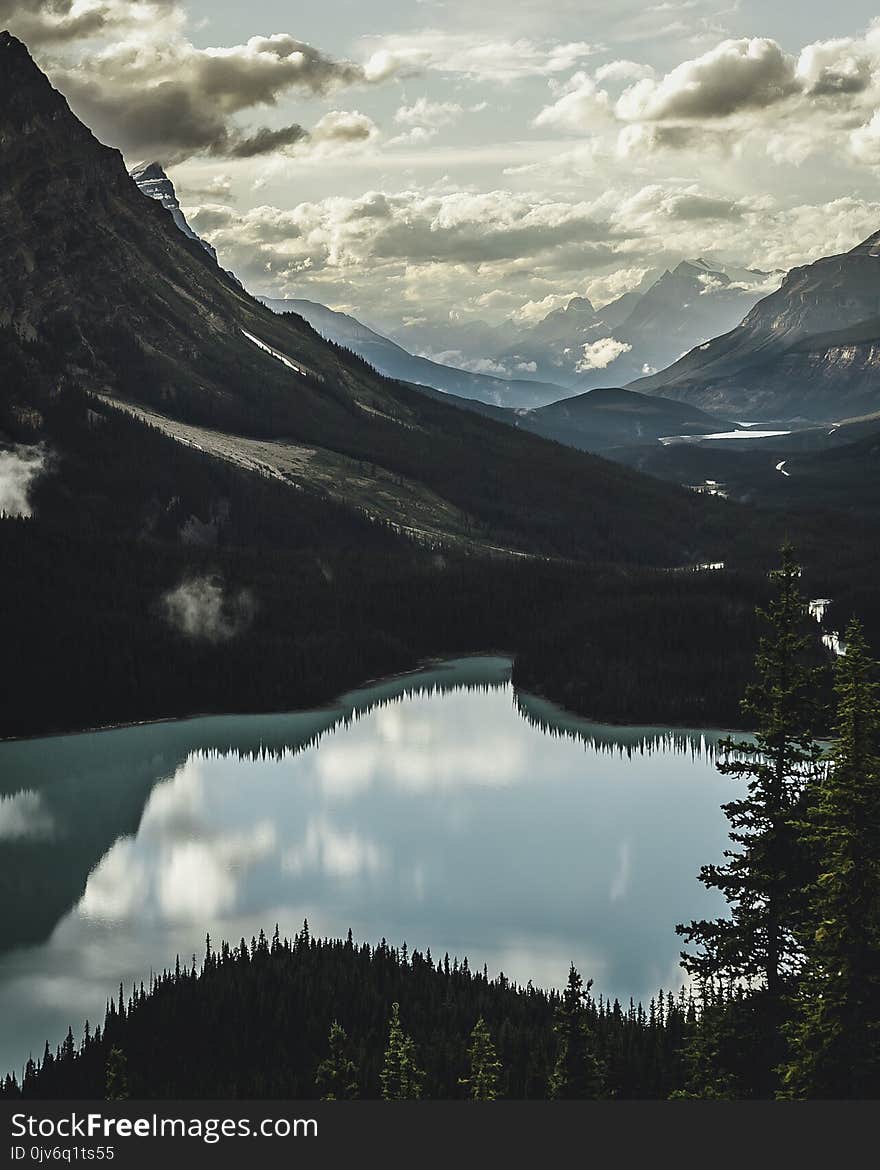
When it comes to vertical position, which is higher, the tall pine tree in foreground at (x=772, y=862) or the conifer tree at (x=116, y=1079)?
the tall pine tree in foreground at (x=772, y=862)

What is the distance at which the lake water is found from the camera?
89.2m

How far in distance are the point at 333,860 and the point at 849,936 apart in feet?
274

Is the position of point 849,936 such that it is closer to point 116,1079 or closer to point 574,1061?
point 574,1061

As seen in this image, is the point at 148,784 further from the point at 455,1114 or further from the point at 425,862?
the point at 455,1114

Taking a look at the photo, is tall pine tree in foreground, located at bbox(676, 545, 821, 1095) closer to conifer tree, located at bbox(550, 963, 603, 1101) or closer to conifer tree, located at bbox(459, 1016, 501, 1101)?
conifer tree, located at bbox(550, 963, 603, 1101)

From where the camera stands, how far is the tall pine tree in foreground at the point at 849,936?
37.4 meters

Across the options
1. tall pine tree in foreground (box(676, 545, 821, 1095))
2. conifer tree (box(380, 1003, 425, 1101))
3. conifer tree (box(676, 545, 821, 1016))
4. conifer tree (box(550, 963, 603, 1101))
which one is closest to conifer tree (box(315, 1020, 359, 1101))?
conifer tree (box(380, 1003, 425, 1101))

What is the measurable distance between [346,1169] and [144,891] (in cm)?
7720

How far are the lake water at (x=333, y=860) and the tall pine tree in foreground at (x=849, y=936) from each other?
145 feet

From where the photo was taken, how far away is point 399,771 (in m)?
157

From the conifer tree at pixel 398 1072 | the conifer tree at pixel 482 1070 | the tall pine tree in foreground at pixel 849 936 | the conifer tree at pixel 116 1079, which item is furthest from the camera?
the conifer tree at pixel 116 1079

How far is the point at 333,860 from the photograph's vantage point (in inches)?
4626

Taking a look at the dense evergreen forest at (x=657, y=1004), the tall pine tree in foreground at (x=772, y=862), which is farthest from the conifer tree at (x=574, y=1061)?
the tall pine tree in foreground at (x=772, y=862)

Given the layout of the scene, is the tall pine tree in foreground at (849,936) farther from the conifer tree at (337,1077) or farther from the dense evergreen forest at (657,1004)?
the conifer tree at (337,1077)
